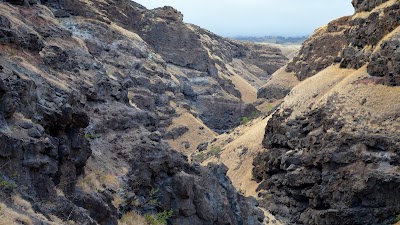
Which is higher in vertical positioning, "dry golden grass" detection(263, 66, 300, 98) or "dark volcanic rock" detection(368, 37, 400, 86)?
"dark volcanic rock" detection(368, 37, 400, 86)

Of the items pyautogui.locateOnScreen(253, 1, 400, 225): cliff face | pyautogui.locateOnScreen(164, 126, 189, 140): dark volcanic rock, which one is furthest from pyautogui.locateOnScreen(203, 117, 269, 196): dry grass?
pyautogui.locateOnScreen(164, 126, 189, 140): dark volcanic rock

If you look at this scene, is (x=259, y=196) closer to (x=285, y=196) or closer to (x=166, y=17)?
(x=285, y=196)

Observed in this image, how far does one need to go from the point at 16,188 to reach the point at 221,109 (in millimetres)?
75262

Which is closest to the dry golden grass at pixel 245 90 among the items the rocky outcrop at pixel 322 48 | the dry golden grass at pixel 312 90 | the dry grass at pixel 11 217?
the rocky outcrop at pixel 322 48

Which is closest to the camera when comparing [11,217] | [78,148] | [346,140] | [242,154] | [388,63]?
[11,217]

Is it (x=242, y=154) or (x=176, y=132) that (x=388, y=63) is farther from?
(x=176, y=132)

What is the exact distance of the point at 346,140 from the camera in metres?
42.4

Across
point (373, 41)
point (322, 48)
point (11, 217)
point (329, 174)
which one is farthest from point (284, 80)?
point (11, 217)

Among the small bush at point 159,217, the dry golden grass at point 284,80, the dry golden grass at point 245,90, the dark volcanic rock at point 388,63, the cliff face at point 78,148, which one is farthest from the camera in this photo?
the dry golden grass at point 245,90

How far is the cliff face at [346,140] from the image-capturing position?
133 ft

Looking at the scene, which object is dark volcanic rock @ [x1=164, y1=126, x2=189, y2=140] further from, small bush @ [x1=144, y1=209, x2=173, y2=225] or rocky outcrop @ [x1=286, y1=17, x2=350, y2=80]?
small bush @ [x1=144, y1=209, x2=173, y2=225]

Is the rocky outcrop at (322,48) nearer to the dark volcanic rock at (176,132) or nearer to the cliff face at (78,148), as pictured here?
the dark volcanic rock at (176,132)

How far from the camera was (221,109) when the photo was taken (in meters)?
87.5

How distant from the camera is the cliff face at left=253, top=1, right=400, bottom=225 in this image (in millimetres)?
40438
